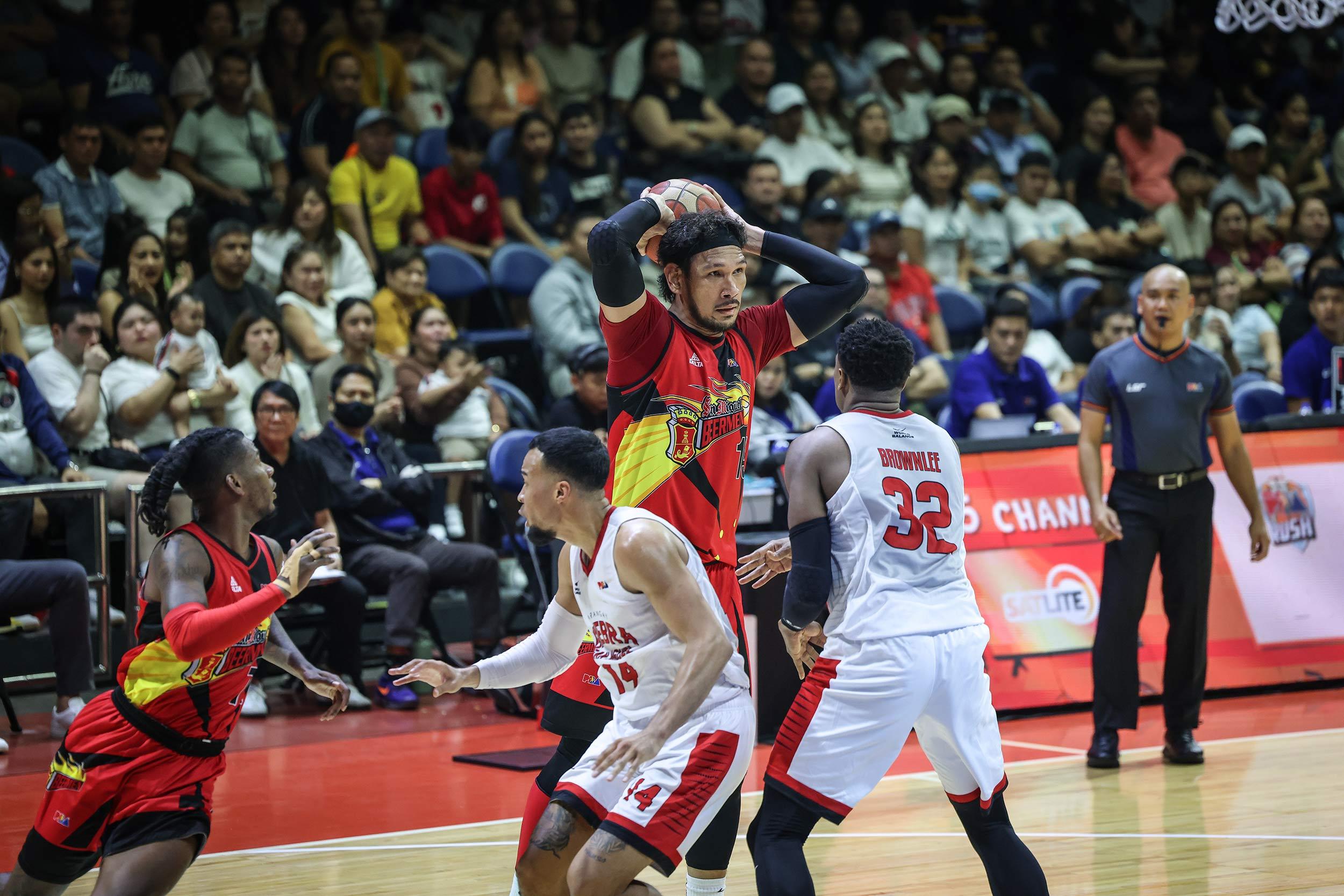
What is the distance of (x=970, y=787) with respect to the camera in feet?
13.4

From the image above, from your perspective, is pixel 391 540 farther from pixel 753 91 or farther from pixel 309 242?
pixel 753 91

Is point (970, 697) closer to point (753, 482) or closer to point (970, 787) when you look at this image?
point (970, 787)

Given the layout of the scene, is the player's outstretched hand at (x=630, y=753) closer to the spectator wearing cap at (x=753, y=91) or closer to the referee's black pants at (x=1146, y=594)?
the referee's black pants at (x=1146, y=594)

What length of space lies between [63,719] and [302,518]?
64.7 inches

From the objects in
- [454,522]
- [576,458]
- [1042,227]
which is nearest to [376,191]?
[454,522]

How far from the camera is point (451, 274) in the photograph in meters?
11.3

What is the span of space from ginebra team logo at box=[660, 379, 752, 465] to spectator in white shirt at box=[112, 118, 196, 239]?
22.7 feet

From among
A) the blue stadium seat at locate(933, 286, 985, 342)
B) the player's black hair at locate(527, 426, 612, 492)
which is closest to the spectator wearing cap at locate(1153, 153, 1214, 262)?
the blue stadium seat at locate(933, 286, 985, 342)

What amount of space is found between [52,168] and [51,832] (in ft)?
22.9

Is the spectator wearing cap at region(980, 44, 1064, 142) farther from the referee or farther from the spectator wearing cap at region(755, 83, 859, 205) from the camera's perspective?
the referee

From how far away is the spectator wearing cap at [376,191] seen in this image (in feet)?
36.5

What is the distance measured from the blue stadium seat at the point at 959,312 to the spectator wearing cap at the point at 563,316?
3231mm

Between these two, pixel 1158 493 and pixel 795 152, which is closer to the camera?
pixel 1158 493

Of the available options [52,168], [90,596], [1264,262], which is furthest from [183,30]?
[1264,262]
